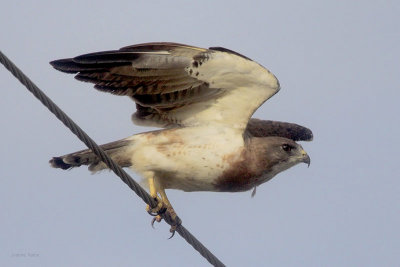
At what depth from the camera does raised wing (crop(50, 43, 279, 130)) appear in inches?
361

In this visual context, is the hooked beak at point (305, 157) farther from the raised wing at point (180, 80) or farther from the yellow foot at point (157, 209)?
the yellow foot at point (157, 209)

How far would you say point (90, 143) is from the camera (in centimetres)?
754

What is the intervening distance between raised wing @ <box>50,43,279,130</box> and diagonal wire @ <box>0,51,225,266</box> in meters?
1.25

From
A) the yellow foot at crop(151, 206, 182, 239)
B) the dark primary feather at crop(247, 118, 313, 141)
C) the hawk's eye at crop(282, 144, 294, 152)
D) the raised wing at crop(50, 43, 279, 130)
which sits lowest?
the yellow foot at crop(151, 206, 182, 239)

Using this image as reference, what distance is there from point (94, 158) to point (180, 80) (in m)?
1.29

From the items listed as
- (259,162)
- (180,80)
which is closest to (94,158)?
(180,80)

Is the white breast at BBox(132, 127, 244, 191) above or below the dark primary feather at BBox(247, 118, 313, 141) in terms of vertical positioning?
above

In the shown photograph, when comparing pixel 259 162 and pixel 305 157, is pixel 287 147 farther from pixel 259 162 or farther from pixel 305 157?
pixel 259 162

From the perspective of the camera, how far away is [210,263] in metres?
8.62

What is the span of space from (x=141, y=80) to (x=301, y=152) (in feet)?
7.29

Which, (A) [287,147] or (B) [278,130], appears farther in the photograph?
(B) [278,130]

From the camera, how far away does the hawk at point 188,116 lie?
9258 mm

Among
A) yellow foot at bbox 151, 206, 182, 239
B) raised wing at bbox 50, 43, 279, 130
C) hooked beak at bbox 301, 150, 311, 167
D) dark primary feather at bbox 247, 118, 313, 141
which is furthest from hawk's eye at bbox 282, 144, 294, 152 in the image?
yellow foot at bbox 151, 206, 182, 239

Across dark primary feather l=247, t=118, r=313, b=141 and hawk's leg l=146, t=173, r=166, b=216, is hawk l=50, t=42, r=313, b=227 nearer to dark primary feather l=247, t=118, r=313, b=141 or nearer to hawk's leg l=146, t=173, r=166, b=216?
hawk's leg l=146, t=173, r=166, b=216
